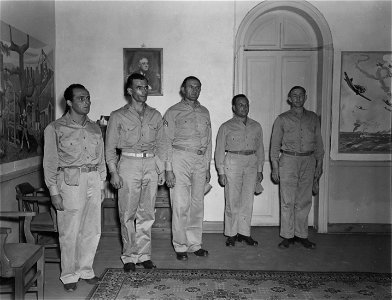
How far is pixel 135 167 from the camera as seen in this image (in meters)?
3.69

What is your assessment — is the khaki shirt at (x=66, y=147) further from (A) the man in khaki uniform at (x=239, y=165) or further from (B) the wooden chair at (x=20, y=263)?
(A) the man in khaki uniform at (x=239, y=165)

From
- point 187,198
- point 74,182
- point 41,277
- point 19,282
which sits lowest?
point 41,277

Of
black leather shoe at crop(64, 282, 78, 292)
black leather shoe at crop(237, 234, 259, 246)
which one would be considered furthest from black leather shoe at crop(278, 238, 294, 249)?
black leather shoe at crop(64, 282, 78, 292)

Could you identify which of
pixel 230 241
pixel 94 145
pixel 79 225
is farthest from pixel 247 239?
pixel 94 145

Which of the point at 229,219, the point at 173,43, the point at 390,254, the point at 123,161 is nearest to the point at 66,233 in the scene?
the point at 123,161

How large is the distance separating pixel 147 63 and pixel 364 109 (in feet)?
9.49

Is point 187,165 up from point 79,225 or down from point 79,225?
up

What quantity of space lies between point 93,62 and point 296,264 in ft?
11.5

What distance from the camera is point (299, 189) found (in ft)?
15.3

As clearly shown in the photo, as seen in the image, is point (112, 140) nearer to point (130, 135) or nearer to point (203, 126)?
point (130, 135)

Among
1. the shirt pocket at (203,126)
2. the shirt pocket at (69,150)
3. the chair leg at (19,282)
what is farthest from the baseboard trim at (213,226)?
the chair leg at (19,282)

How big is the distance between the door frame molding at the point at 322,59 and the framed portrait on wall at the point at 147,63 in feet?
3.30

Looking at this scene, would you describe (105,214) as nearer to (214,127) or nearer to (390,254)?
(214,127)

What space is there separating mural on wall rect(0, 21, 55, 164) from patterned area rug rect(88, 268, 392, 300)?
1542 mm
